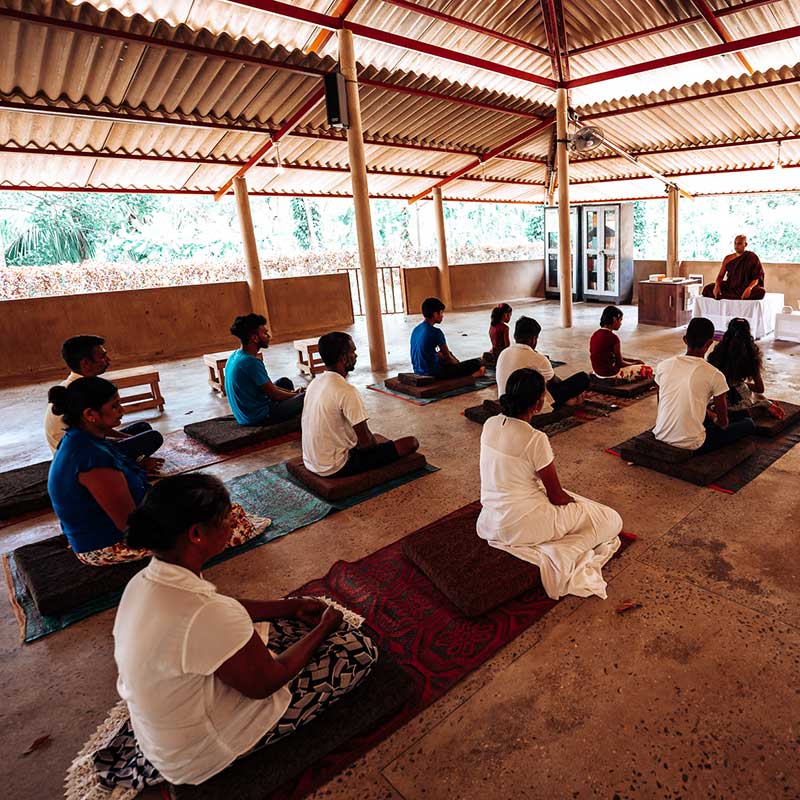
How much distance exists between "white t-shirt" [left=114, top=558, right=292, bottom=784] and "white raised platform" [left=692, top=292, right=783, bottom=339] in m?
9.27

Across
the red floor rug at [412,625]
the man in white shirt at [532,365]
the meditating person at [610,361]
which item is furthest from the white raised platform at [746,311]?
the red floor rug at [412,625]

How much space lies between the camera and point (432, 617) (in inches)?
105

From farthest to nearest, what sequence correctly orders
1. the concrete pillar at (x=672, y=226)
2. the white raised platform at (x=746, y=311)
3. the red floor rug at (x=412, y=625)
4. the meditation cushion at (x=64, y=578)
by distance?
the concrete pillar at (x=672, y=226) < the white raised platform at (x=746, y=311) < the meditation cushion at (x=64, y=578) < the red floor rug at (x=412, y=625)

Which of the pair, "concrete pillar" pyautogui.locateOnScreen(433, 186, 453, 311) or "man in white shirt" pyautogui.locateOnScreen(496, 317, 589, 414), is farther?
"concrete pillar" pyautogui.locateOnScreen(433, 186, 453, 311)

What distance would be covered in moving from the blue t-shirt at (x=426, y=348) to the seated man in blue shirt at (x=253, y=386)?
168cm

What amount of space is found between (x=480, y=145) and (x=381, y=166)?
2454 millimetres

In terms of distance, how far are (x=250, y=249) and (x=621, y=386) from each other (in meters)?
8.54

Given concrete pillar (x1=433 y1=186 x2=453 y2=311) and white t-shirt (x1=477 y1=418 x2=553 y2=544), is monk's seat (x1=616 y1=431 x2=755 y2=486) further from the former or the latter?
concrete pillar (x1=433 y1=186 x2=453 y2=311)

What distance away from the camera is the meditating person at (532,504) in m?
2.68

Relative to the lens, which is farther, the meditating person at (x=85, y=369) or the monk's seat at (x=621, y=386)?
the monk's seat at (x=621, y=386)

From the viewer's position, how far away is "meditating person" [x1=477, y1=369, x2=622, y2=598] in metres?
2.68

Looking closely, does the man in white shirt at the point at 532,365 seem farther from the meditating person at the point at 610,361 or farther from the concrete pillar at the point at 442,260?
the concrete pillar at the point at 442,260

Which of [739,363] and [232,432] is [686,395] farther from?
[232,432]

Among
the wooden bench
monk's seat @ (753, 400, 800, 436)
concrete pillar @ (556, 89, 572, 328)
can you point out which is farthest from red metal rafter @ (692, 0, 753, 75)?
the wooden bench
